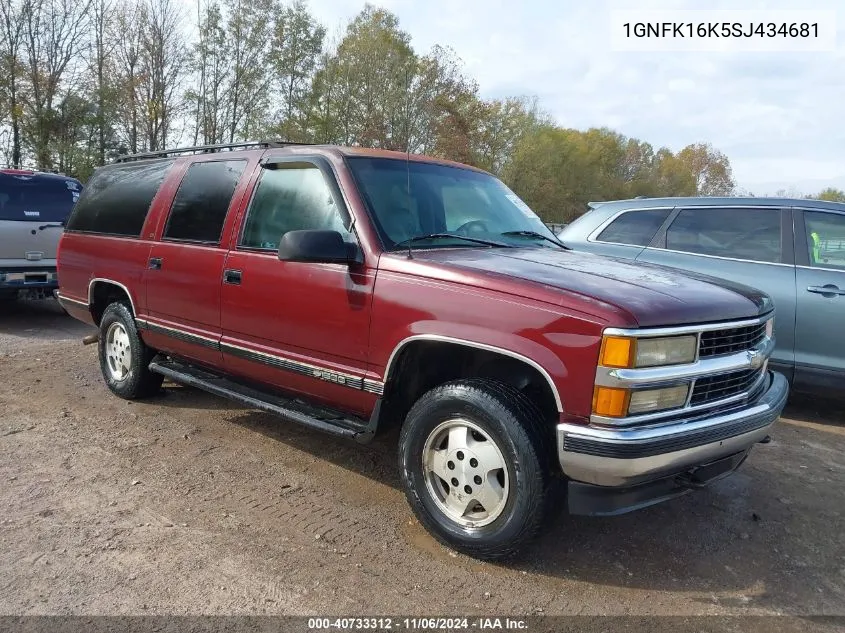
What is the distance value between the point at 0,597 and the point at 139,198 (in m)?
3.20

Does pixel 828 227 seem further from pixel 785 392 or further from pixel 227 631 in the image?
pixel 227 631

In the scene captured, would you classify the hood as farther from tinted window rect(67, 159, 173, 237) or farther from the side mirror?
tinted window rect(67, 159, 173, 237)

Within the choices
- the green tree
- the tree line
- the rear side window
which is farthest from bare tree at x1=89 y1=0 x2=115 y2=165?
the green tree

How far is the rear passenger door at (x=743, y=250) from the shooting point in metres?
5.20

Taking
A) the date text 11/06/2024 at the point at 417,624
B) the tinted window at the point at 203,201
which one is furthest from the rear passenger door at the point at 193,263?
the date text 11/06/2024 at the point at 417,624

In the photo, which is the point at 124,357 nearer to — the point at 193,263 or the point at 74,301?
the point at 74,301

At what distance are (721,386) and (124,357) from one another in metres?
4.42

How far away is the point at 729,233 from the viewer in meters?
5.68

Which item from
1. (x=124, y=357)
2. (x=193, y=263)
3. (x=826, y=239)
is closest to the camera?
(x=193, y=263)

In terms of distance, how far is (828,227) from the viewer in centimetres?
535

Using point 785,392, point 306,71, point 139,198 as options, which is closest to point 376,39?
point 306,71

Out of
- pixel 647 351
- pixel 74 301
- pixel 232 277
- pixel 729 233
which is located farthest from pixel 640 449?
pixel 74 301

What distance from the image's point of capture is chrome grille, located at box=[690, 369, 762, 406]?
280cm

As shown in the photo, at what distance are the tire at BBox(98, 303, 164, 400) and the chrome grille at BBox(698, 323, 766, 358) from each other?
13.2ft
